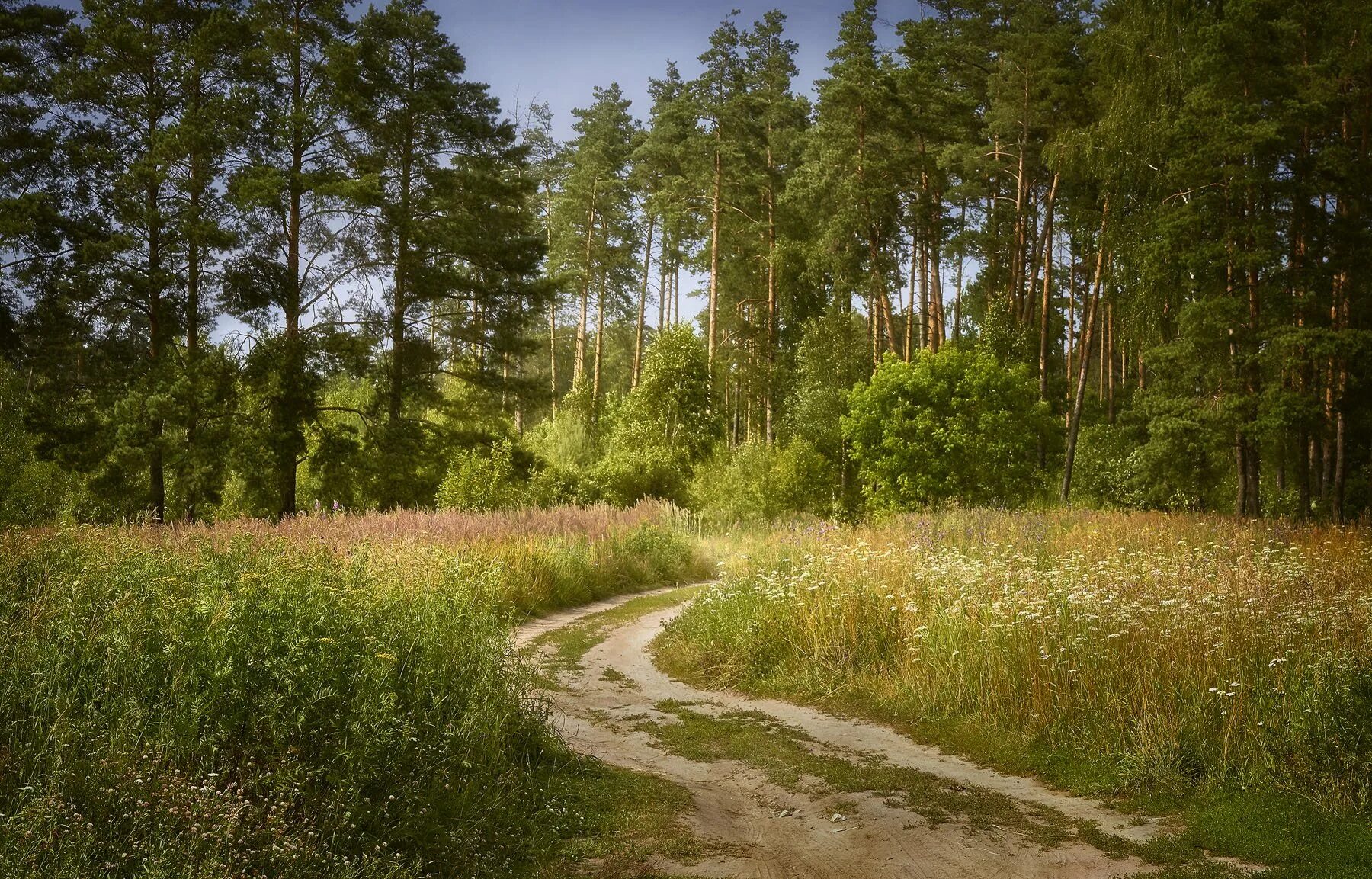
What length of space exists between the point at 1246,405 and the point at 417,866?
19.0 m

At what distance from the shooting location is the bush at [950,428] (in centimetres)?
2223

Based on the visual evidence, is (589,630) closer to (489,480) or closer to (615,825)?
(615,825)

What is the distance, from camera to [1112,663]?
6.42 metres

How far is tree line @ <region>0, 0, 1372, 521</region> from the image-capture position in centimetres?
1700

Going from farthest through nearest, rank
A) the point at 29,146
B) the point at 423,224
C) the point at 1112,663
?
the point at 423,224
the point at 29,146
the point at 1112,663


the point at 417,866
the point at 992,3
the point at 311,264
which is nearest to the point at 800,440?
the point at 311,264

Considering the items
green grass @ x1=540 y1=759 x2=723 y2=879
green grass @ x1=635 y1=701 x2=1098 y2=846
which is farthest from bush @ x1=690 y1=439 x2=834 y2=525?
green grass @ x1=540 y1=759 x2=723 y2=879

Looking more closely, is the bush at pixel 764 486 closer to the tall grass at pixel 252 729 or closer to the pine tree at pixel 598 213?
the pine tree at pixel 598 213

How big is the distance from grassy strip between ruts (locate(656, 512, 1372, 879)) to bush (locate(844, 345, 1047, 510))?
10958 mm

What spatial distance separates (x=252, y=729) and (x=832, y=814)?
3324mm

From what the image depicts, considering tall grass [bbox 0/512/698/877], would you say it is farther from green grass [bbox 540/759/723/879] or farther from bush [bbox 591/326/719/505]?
bush [bbox 591/326/719/505]

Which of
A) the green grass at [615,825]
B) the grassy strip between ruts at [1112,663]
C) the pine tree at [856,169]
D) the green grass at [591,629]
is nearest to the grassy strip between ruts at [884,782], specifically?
the grassy strip between ruts at [1112,663]

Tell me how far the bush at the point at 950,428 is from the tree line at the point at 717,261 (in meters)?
0.09

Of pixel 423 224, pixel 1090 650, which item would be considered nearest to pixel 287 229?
pixel 423 224
